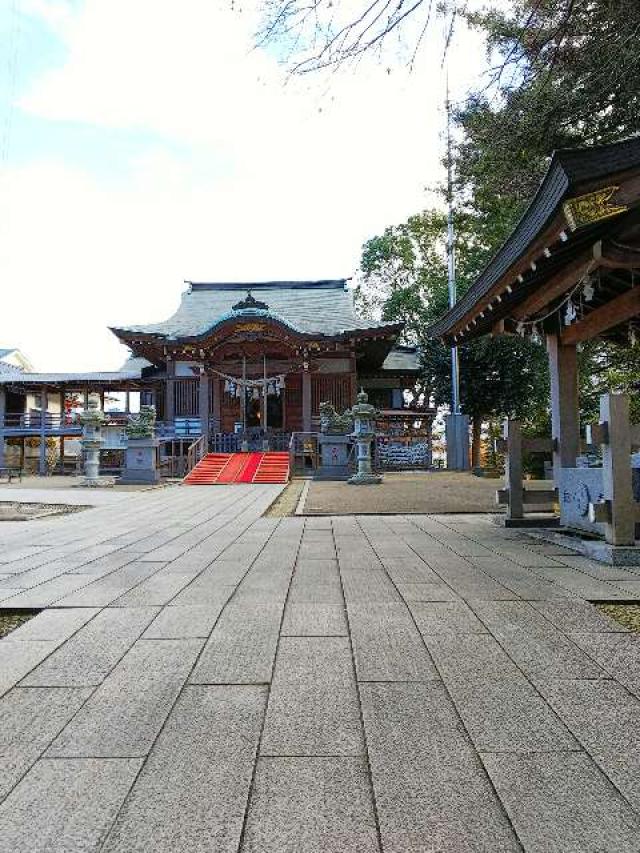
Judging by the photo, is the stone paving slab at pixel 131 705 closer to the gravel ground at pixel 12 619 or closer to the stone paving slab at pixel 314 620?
the stone paving slab at pixel 314 620

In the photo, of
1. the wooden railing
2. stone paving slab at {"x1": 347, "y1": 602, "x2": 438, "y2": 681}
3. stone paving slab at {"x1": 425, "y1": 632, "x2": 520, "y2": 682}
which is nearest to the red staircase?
the wooden railing

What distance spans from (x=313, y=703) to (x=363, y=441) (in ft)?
47.0

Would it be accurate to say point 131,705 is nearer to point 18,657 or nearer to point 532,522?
point 18,657

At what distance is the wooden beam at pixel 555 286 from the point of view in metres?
5.21

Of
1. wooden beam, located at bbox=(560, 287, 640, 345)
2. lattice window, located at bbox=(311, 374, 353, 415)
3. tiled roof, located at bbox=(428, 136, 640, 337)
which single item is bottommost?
wooden beam, located at bbox=(560, 287, 640, 345)

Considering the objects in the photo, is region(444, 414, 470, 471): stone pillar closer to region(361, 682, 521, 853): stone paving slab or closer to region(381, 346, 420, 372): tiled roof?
region(381, 346, 420, 372): tiled roof

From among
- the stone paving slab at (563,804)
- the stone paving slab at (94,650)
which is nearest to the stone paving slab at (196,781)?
the stone paving slab at (94,650)

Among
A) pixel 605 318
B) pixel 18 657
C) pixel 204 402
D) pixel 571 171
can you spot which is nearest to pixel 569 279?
pixel 605 318

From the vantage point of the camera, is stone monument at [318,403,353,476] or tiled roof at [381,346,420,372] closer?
stone monument at [318,403,353,476]

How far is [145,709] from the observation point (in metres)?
2.03

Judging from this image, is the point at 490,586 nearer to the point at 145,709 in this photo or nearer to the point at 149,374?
the point at 145,709

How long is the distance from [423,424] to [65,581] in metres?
21.3

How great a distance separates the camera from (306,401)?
864 inches

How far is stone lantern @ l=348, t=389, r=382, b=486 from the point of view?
50.8ft
